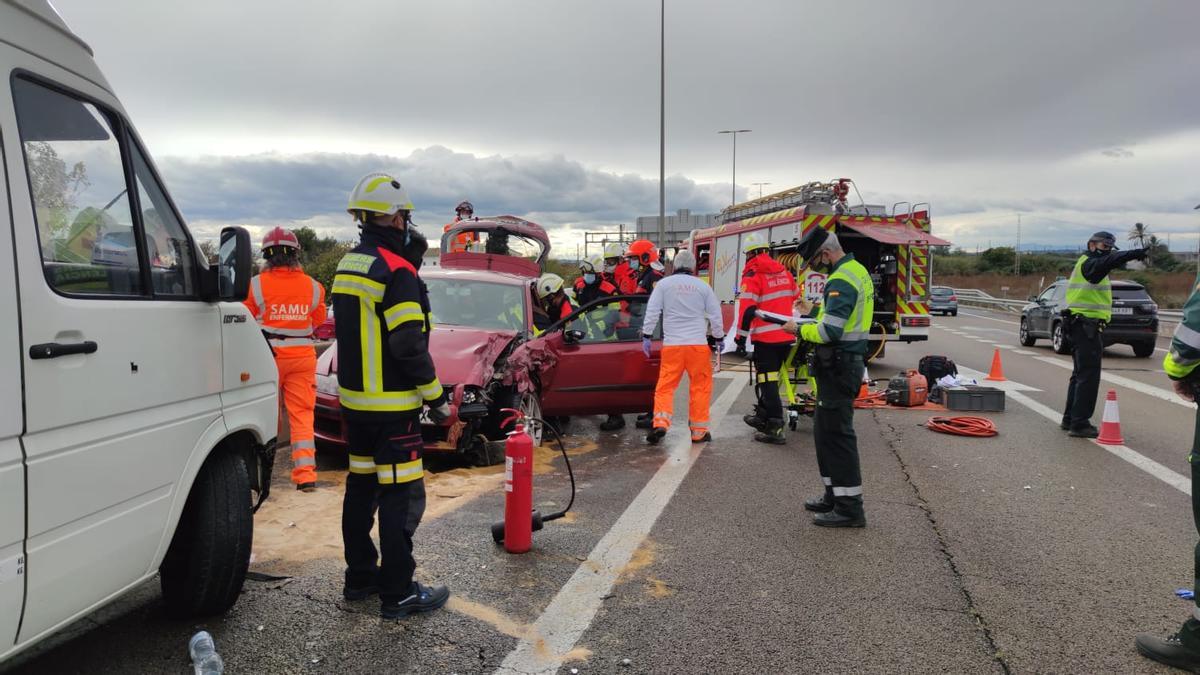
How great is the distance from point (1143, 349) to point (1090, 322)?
970 cm

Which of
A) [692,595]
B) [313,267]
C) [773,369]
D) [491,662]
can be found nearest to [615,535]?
[692,595]

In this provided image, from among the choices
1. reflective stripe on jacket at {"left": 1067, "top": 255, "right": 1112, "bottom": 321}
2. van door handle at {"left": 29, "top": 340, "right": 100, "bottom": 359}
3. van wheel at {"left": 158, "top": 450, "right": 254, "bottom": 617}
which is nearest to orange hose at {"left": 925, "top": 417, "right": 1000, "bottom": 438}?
reflective stripe on jacket at {"left": 1067, "top": 255, "right": 1112, "bottom": 321}

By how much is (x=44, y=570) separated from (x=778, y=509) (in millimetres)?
4221

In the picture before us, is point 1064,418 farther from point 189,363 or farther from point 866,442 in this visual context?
point 189,363

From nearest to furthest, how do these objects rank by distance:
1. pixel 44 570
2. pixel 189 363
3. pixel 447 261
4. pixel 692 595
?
1. pixel 44 570
2. pixel 189 363
3. pixel 692 595
4. pixel 447 261

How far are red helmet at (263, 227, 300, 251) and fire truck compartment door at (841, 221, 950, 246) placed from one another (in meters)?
9.20

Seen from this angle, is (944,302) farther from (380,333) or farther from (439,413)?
(380,333)

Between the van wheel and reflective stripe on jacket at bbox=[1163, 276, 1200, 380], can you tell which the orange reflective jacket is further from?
reflective stripe on jacket at bbox=[1163, 276, 1200, 380]

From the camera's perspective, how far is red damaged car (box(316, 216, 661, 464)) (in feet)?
19.6

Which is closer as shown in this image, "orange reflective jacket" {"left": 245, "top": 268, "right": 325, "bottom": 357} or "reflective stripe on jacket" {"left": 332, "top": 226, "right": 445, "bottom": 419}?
"reflective stripe on jacket" {"left": 332, "top": 226, "right": 445, "bottom": 419}

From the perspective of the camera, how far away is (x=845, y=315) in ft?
16.4

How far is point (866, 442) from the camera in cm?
752

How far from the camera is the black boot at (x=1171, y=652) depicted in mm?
3143

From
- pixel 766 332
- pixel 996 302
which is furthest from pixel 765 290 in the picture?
pixel 996 302
